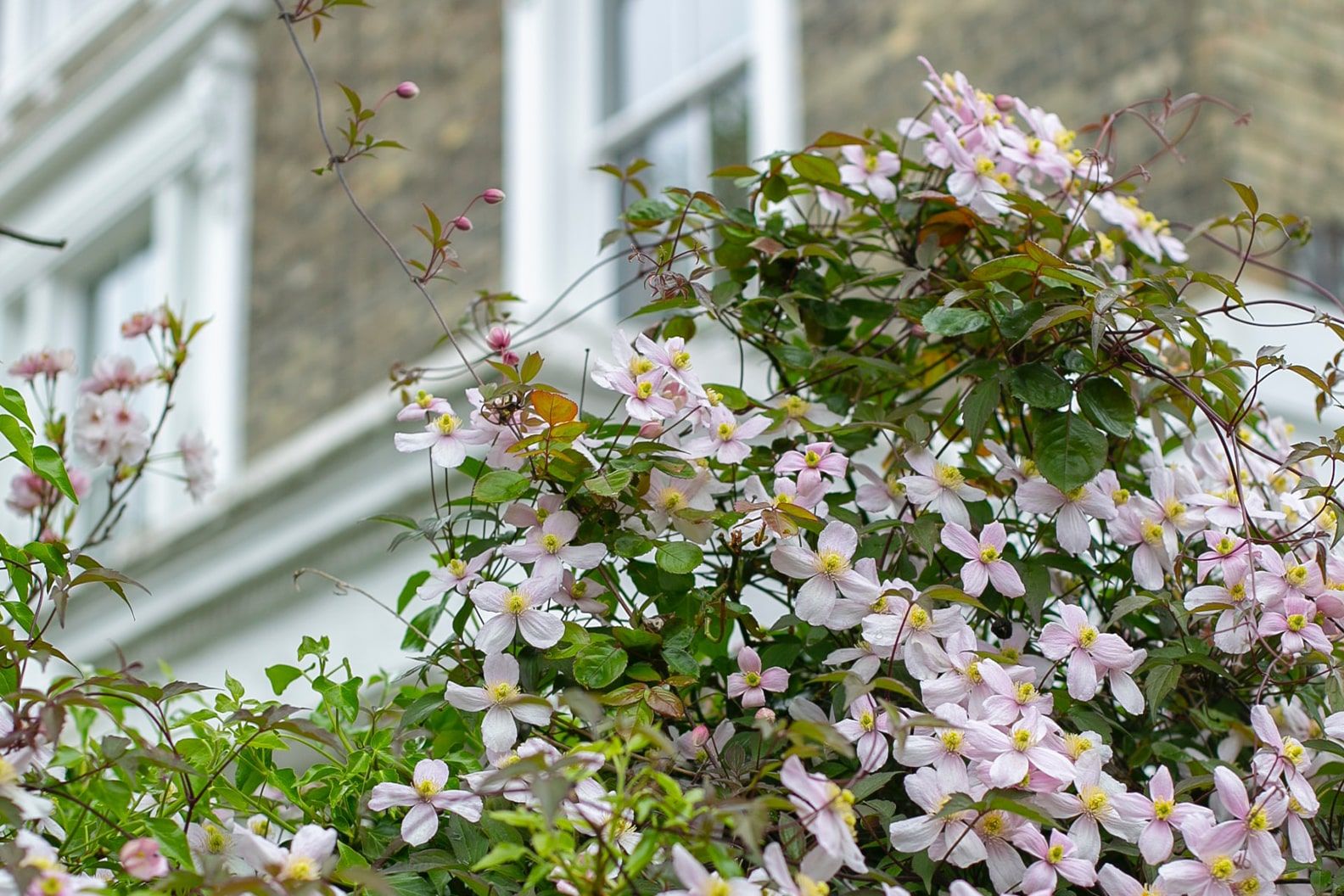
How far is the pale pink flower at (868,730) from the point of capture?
3.68 feet

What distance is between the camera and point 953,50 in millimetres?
4410

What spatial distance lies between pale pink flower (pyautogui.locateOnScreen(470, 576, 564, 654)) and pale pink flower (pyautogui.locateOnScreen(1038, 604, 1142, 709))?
0.38 metres

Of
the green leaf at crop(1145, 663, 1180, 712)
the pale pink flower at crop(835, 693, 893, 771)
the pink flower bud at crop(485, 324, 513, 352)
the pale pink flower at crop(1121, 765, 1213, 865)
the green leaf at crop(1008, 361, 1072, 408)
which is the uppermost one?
the pink flower bud at crop(485, 324, 513, 352)

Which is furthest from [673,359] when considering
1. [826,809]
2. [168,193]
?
[168,193]

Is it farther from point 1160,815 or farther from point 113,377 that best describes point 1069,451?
point 113,377

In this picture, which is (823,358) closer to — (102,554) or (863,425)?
(863,425)

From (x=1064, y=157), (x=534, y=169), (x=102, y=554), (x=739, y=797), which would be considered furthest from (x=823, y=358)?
(x=102, y=554)

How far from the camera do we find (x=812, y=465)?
1.29 meters

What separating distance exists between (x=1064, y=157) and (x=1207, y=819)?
2.44ft

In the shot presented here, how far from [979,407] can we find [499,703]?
470mm

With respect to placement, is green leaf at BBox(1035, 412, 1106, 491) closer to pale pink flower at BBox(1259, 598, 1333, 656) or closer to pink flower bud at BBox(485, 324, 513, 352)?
pale pink flower at BBox(1259, 598, 1333, 656)

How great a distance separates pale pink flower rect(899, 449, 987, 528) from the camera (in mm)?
1289

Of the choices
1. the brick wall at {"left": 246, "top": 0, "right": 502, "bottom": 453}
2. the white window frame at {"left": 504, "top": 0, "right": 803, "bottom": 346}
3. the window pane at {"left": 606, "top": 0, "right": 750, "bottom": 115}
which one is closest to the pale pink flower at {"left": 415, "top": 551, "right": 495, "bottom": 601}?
the white window frame at {"left": 504, "top": 0, "right": 803, "bottom": 346}

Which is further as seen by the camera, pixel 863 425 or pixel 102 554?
pixel 102 554
